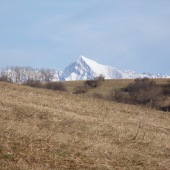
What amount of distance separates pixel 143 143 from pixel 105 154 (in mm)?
2578

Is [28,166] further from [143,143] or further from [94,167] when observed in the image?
[143,143]

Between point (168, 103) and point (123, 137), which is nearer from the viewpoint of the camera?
point (123, 137)

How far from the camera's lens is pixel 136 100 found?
56062mm

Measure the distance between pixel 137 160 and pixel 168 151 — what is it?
7.12ft

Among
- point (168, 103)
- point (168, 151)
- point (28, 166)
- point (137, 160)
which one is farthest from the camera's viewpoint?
point (168, 103)

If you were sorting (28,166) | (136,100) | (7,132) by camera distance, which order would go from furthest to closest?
(136,100)
(7,132)
(28,166)

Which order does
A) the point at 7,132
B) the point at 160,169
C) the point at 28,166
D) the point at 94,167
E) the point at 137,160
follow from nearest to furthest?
the point at 28,166 < the point at 94,167 < the point at 160,169 < the point at 137,160 < the point at 7,132

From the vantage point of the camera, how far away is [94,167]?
15.1 ft

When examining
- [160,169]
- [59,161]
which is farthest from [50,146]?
[160,169]

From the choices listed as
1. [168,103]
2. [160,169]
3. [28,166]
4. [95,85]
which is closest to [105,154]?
[160,169]

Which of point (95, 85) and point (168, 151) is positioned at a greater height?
point (95, 85)

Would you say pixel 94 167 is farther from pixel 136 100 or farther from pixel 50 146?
pixel 136 100

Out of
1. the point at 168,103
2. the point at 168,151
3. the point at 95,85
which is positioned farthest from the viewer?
the point at 95,85

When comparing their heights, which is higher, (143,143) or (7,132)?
(7,132)
